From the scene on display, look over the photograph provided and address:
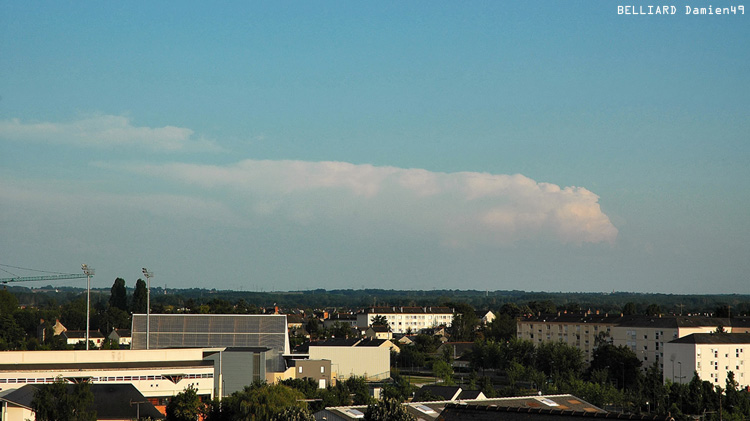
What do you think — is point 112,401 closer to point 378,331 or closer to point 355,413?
point 355,413

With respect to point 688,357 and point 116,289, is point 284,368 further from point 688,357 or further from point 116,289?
point 116,289

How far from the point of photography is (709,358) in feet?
243

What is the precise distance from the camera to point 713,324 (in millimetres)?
89812

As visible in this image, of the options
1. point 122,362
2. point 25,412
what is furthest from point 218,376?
point 25,412

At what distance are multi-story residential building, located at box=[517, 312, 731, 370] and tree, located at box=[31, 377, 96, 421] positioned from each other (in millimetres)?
63489

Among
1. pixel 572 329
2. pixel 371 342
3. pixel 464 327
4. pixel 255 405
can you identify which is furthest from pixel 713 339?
pixel 464 327

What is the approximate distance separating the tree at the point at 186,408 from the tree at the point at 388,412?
1782 cm

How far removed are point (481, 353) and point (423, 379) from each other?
11.6 m

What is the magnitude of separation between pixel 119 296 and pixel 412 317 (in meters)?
60.6

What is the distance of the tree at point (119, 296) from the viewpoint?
5610 inches

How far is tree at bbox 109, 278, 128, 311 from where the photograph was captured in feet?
468

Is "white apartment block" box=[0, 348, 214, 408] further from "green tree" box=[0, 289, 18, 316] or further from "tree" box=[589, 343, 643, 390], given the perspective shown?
"green tree" box=[0, 289, 18, 316]

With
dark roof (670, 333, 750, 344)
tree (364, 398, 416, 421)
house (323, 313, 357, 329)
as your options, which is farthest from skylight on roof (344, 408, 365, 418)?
house (323, 313, 357, 329)

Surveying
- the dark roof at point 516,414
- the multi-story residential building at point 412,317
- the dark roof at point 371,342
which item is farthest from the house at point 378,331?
the dark roof at point 516,414
